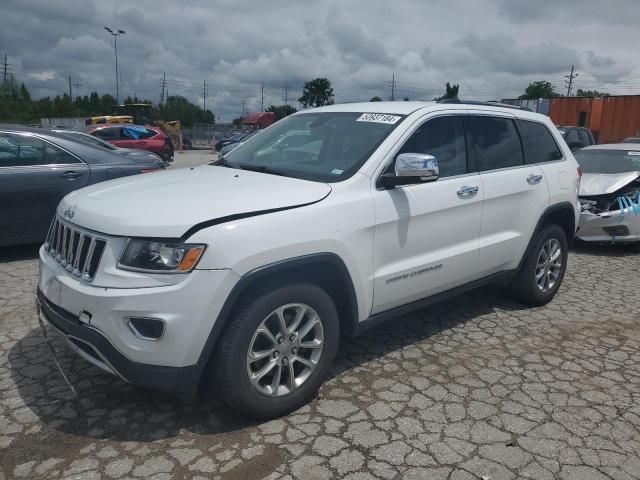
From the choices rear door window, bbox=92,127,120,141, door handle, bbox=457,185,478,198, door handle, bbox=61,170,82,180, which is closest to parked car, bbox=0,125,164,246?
door handle, bbox=61,170,82,180

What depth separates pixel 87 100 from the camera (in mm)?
86438

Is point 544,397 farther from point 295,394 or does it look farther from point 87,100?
point 87,100

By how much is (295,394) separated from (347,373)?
0.67 m

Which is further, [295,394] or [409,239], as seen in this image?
[409,239]

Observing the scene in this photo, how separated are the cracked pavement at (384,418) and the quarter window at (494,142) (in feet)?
4.57

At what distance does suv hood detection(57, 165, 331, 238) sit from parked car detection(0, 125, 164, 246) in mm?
3019

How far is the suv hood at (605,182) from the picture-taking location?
749 centimetres

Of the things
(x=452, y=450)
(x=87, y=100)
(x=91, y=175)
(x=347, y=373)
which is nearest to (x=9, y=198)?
(x=91, y=175)

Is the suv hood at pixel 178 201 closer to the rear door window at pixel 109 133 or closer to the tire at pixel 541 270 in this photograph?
the tire at pixel 541 270

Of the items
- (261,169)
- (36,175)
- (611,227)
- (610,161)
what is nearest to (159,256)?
(261,169)

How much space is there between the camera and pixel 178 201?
2.93m

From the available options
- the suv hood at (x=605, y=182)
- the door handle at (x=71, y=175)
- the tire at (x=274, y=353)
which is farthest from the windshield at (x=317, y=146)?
the suv hood at (x=605, y=182)

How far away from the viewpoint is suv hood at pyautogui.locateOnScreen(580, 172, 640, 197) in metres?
7.49

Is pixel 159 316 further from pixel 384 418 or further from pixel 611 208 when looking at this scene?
pixel 611 208
